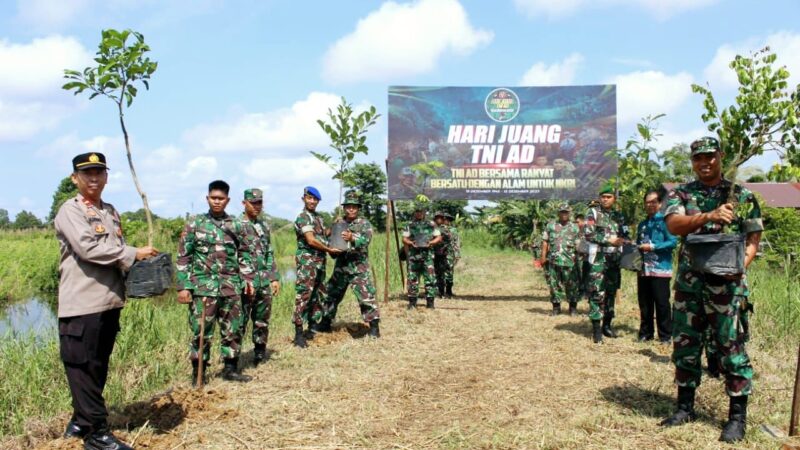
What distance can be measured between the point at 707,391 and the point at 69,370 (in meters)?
4.78

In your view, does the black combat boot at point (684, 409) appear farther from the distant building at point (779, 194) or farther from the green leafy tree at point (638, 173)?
the distant building at point (779, 194)

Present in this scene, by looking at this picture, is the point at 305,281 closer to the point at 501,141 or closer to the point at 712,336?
the point at 712,336

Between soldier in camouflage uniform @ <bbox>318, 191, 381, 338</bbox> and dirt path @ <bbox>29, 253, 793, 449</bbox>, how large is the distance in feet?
1.17

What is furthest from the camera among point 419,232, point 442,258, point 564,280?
point 442,258

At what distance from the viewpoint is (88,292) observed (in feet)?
12.5

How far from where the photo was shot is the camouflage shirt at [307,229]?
23.6 ft

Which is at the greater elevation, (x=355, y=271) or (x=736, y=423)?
(x=355, y=271)

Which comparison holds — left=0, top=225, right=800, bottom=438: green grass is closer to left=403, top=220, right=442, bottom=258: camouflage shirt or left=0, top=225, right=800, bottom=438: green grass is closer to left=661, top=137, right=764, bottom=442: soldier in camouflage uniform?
left=403, top=220, right=442, bottom=258: camouflage shirt

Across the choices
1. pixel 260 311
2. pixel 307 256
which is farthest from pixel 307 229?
pixel 260 311

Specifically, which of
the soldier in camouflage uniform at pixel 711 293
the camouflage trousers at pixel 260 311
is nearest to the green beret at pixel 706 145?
the soldier in camouflage uniform at pixel 711 293

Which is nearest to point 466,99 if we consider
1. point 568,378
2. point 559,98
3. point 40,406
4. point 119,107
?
point 559,98

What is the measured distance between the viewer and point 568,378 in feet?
18.7

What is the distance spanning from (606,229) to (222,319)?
14.9ft

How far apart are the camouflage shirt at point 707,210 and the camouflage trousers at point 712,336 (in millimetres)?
61
